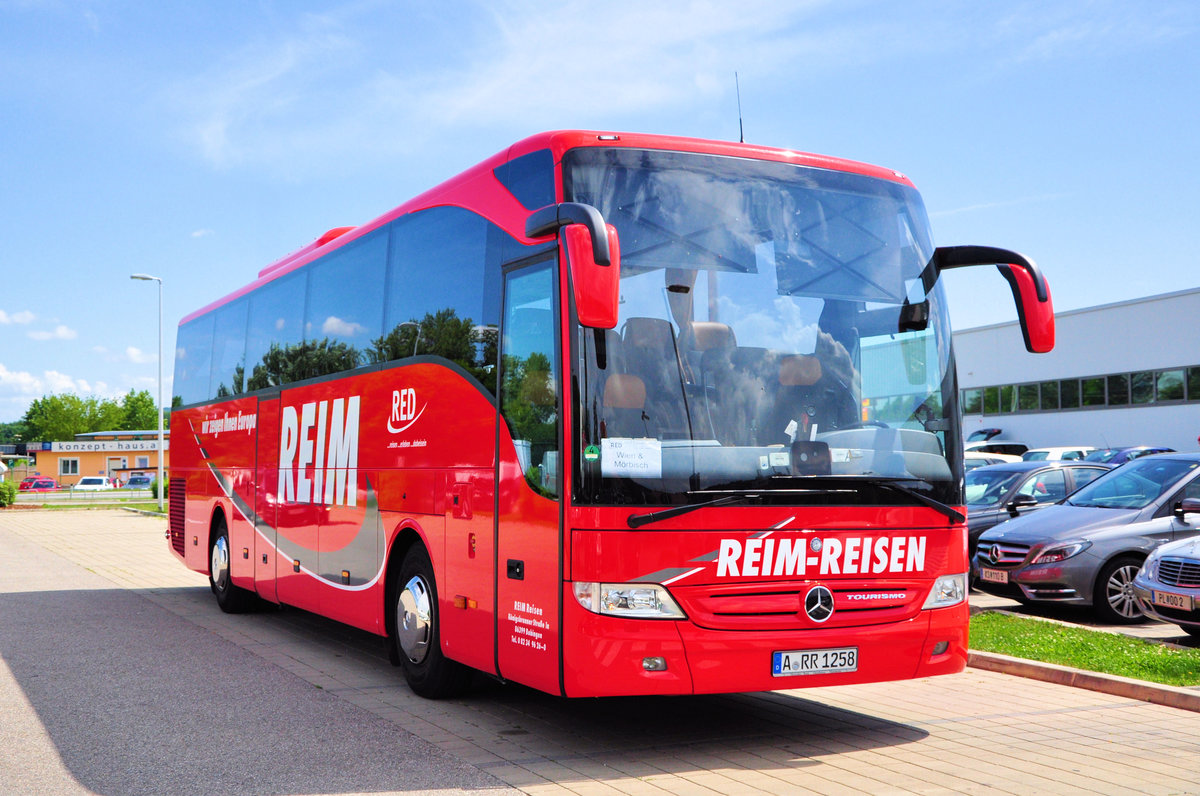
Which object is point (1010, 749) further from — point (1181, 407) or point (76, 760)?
point (1181, 407)

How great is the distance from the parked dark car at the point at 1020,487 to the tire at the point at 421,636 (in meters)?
8.48

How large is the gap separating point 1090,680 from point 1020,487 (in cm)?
709

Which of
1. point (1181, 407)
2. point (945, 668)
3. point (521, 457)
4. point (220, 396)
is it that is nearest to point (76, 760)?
point (521, 457)

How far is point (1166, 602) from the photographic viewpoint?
988cm

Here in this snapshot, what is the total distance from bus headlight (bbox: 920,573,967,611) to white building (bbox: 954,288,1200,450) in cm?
3427

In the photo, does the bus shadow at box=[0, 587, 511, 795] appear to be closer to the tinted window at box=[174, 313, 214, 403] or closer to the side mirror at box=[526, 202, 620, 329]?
the side mirror at box=[526, 202, 620, 329]

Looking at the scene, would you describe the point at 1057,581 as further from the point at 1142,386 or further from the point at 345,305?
the point at 1142,386

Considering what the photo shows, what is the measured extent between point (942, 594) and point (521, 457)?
2587 millimetres

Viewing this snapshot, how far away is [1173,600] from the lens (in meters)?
9.82

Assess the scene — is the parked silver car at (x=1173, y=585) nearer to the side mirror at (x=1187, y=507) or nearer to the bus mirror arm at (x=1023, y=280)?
the side mirror at (x=1187, y=507)

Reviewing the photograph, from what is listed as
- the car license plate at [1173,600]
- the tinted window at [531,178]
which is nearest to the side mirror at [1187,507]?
the car license plate at [1173,600]

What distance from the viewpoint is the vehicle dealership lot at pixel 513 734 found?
19.5 feet

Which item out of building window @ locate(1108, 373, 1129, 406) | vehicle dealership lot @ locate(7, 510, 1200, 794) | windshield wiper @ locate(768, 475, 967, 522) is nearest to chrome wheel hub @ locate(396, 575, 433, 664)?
vehicle dealership lot @ locate(7, 510, 1200, 794)

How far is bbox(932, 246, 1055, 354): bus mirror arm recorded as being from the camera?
23.0 ft
